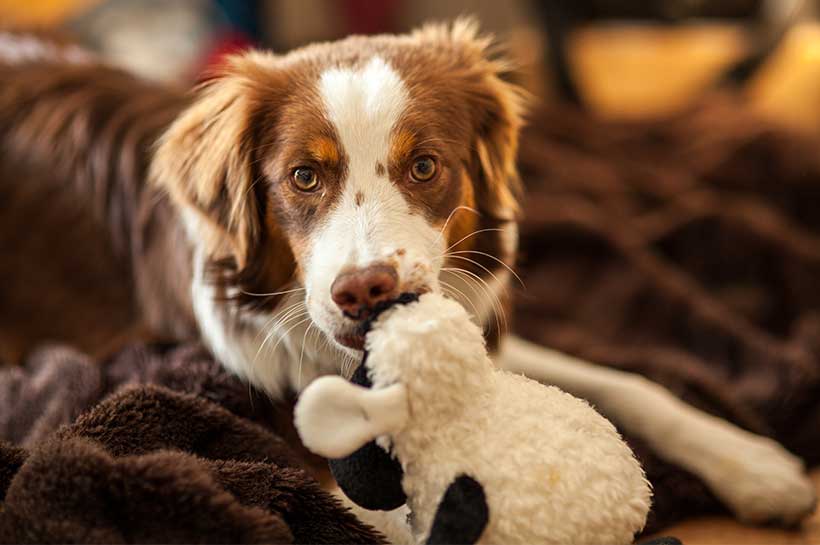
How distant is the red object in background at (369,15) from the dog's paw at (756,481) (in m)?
4.21

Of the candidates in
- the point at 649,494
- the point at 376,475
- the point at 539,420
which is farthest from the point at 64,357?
the point at 649,494

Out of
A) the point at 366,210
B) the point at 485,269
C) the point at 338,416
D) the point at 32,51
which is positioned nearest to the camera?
the point at 338,416

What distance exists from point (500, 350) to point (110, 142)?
1.16 m

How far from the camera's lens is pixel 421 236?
4.83 feet

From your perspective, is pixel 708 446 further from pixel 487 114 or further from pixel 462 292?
pixel 487 114

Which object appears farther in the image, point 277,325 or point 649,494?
point 277,325

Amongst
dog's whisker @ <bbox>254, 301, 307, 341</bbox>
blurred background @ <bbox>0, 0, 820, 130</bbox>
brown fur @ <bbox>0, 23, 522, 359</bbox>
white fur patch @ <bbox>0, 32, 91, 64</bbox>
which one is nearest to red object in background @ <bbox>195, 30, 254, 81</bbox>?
blurred background @ <bbox>0, 0, 820, 130</bbox>

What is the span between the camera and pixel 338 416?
106cm

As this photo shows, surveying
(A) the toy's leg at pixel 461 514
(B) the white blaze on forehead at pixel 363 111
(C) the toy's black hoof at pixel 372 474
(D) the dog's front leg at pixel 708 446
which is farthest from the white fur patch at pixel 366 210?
(D) the dog's front leg at pixel 708 446

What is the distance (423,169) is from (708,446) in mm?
819

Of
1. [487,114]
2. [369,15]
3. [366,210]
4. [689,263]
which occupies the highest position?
[487,114]

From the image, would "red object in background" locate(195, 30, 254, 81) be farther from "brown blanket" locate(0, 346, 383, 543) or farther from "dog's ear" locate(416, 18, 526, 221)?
"brown blanket" locate(0, 346, 383, 543)

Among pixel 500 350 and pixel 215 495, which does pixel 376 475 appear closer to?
pixel 215 495

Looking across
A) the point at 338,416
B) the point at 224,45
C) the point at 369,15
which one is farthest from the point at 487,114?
the point at 369,15
